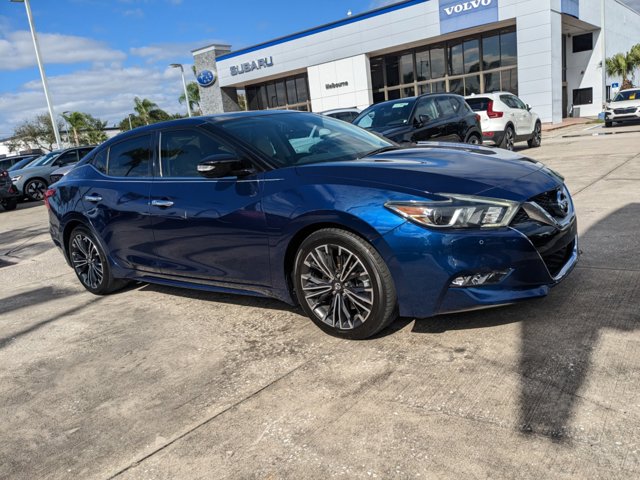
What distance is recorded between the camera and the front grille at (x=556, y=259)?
323cm

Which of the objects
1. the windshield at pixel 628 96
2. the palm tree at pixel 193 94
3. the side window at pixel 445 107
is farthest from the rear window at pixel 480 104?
the palm tree at pixel 193 94

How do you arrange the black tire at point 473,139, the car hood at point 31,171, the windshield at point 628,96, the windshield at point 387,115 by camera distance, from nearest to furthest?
the windshield at point 387,115 → the black tire at point 473,139 → the car hood at point 31,171 → the windshield at point 628,96

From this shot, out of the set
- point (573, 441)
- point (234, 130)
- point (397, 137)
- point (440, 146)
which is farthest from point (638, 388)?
point (397, 137)

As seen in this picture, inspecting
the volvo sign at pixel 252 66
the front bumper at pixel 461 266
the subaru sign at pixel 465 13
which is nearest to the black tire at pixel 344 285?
the front bumper at pixel 461 266

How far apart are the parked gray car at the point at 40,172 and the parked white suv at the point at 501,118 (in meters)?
12.5

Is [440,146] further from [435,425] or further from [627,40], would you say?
[627,40]

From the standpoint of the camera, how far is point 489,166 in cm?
360

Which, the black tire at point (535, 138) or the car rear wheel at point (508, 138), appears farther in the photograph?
the black tire at point (535, 138)

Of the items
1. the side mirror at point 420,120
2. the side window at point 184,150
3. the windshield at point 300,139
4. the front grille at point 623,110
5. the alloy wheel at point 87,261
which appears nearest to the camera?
the windshield at point 300,139

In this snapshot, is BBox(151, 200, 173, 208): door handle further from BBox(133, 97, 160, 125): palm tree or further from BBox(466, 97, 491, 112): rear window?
BBox(133, 97, 160, 125): palm tree

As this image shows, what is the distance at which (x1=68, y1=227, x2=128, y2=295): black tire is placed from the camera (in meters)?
5.21

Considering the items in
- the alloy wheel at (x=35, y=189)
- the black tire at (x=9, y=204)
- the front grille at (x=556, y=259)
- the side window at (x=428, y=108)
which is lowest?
the black tire at (x=9, y=204)

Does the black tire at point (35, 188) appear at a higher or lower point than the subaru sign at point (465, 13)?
lower

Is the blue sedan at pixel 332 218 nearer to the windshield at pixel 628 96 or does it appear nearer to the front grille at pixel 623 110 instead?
the front grille at pixel 623 110
